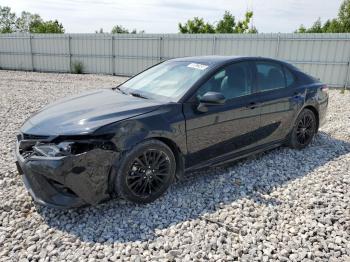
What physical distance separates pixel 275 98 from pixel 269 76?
338 mm

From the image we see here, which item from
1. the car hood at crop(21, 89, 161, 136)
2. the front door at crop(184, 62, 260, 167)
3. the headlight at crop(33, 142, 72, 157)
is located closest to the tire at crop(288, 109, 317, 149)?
the front door at crop(184, 62, 260, 167)

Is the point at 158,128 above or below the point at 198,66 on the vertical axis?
below

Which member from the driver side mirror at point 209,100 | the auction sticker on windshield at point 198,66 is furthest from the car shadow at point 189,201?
the auction sticker on windshield at point 198,66

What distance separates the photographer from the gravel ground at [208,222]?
259 cm

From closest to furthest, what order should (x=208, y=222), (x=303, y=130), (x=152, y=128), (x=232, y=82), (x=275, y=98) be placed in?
(x=208, y=222), (x=152, y=128), (x=232, y=82), (x=275, y=98), (x=303, y=130)

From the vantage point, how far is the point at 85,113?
10.5 ft

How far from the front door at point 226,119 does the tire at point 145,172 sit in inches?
12.6

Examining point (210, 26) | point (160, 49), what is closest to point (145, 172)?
point (160, 49)

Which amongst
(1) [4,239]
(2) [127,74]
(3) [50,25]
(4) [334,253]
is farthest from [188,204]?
(3) [50,25]

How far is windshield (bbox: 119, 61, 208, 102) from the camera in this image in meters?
3.63

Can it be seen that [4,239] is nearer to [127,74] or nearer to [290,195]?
[290,195]

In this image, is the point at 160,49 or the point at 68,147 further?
the point at 160,49

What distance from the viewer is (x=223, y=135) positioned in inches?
148

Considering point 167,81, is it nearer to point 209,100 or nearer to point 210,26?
point 209,100
